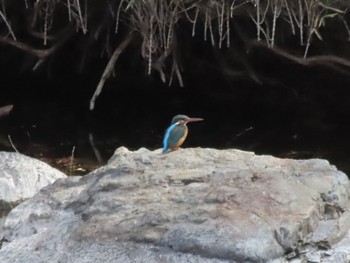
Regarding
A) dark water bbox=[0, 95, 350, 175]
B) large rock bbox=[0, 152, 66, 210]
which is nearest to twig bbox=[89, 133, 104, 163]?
dark water bbox=[0, 95, 350, 175]

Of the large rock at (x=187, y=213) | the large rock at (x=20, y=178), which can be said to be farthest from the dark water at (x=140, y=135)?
the large rock at (x=187, y=213)

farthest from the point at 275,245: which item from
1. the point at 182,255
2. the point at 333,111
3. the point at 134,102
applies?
the point at 134,102

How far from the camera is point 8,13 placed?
236 inches

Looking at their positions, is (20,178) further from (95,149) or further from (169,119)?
(169,119)

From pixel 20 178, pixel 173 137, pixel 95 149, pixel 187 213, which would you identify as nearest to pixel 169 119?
pixel 95 149

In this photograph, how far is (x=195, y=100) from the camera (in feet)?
21.3

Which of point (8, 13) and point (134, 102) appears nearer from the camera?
point (8, 13)

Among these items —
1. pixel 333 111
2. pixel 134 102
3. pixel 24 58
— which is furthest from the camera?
pixel 24 58

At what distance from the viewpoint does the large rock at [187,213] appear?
8.58 ft

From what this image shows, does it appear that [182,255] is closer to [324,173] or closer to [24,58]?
[324,173]

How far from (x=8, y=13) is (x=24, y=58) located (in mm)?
1153

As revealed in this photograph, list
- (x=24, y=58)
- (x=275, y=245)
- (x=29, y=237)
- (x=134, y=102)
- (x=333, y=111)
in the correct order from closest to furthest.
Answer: (x=275, y=245)
(x=29, y=237)
(x=333, y=111)
(x=134, y=102)
(x=24, y=58)

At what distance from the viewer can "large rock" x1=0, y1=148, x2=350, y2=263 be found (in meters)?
2.62

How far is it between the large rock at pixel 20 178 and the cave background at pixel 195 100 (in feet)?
3.55
